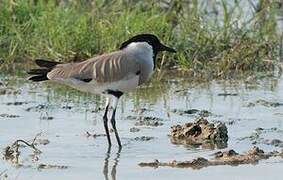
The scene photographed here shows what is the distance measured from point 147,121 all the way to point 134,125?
0.14 meters

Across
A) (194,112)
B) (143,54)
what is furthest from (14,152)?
(194,112)

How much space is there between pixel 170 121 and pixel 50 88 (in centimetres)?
170

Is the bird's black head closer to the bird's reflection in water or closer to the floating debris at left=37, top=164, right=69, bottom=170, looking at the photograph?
the bird's reflection in water

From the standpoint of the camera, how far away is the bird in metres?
7.61

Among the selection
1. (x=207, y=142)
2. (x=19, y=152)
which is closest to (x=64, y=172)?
(x=19, y=152)

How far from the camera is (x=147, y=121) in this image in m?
8.05

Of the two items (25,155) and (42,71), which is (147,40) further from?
(25,155)

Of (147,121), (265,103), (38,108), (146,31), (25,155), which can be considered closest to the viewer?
(25,155)

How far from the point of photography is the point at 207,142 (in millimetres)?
7410

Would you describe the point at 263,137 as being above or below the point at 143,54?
below

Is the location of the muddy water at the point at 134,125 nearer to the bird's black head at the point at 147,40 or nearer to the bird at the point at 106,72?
the bird at the point at 106,72

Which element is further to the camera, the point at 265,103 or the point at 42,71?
the point at 265,103

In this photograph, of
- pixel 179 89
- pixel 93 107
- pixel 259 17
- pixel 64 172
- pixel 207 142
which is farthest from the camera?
pixel 259 17

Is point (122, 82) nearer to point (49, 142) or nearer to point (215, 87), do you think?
point (49, 142)
